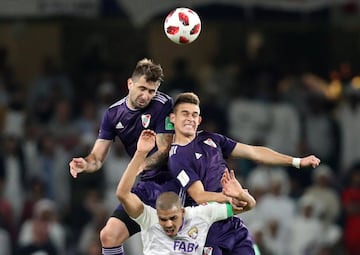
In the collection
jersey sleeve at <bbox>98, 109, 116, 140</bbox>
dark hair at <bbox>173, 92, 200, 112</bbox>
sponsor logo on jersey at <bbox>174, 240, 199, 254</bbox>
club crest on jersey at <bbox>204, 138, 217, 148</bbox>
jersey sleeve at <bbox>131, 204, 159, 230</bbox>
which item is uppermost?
dark hair at <bbox>173, 92, 200, 112</bbox>

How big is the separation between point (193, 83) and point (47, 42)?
353cm

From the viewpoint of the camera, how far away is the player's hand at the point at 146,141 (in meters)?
13.4

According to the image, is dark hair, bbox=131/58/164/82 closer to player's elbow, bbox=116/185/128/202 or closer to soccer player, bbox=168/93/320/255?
soccer player, bbox=168/93/320/255

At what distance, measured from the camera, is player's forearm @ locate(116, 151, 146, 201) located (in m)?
13.4

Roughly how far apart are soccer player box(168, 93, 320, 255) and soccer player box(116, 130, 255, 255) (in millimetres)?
186

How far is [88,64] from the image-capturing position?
24.3m

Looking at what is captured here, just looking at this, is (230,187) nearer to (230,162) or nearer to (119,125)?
(119,125)

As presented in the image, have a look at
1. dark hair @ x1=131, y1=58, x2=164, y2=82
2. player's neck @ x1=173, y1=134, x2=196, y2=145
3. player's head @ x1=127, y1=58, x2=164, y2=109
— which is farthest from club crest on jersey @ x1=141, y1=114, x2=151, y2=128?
dark hair @ x1=131, y1=58, x2=164, y2=82

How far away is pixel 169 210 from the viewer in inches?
535

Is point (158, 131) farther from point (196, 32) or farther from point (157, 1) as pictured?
point (157, 1)

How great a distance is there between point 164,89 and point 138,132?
332 inches

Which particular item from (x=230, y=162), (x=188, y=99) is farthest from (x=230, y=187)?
(x=230, y=162)

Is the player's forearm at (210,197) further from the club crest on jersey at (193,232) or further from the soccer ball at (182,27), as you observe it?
the soccer ball at (182,27)

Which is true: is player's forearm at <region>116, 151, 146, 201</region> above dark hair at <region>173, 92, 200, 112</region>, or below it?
below
